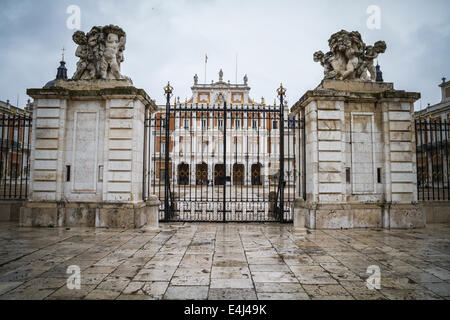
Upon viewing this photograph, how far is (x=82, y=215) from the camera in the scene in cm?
832

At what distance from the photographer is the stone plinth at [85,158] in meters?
8.23

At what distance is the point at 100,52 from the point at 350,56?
315 inches

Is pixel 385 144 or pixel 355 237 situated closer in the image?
pixel 355 237

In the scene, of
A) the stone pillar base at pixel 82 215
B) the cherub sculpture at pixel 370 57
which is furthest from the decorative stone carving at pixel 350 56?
the stone pillar base at pixel 82 215

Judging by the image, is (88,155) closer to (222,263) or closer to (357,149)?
(222,263)

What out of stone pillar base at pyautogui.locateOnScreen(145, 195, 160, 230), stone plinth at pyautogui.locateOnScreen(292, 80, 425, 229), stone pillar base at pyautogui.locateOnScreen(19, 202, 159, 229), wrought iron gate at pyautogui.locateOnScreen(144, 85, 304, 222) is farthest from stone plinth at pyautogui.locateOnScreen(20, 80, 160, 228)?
stone plinth at pyautogui.locateOnScreen(292, 80, 425, 229)

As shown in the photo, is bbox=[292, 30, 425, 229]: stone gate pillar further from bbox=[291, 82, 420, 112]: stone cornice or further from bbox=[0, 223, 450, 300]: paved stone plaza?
bbox=[0, 223, 450, 300]: paved stone plaza

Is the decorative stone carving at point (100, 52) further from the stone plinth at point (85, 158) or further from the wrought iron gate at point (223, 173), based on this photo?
the wrought iron gate at point (223, 173)

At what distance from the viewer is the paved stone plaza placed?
3807 millimetres
